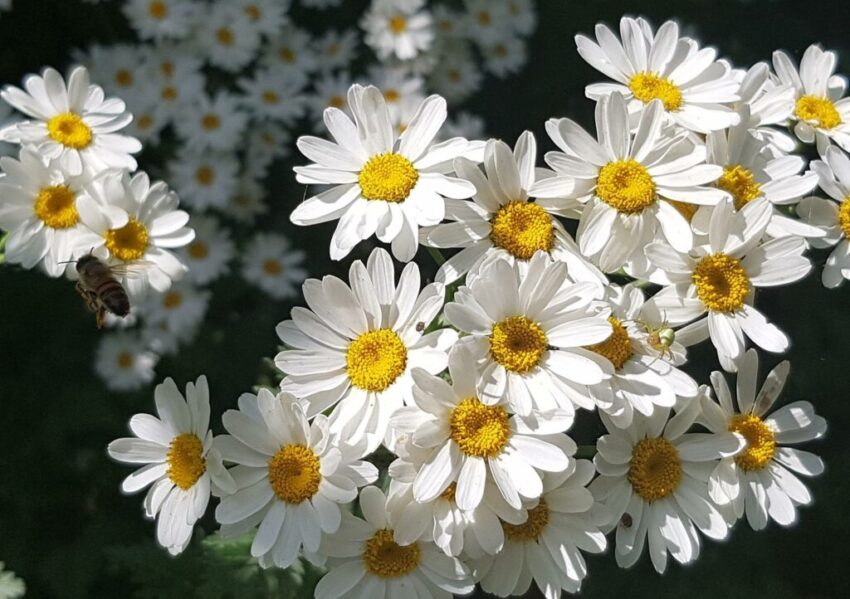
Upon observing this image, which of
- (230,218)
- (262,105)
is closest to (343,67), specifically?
(262,105)

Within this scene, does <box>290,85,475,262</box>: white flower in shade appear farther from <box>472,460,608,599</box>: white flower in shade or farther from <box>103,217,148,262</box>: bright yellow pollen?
<box>103,217,148,262</box>: bright yellow pollen

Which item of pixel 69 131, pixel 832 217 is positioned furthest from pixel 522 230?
pixel 69 131

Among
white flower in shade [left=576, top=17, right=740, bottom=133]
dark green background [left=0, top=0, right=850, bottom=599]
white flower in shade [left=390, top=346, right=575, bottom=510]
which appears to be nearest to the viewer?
white flower in shade [left=390, top=346, right=575, bottom=510]

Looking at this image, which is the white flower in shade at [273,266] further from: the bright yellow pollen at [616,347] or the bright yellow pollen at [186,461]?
the bright yellow pollen at [616,347]

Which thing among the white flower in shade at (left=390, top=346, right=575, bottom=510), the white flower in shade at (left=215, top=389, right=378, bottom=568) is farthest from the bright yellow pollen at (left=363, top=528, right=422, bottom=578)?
the white flower in shade at (left=390, top=346, right=575, bottom=510)

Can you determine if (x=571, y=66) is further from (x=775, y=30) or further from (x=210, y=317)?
(x=210, y=317)
